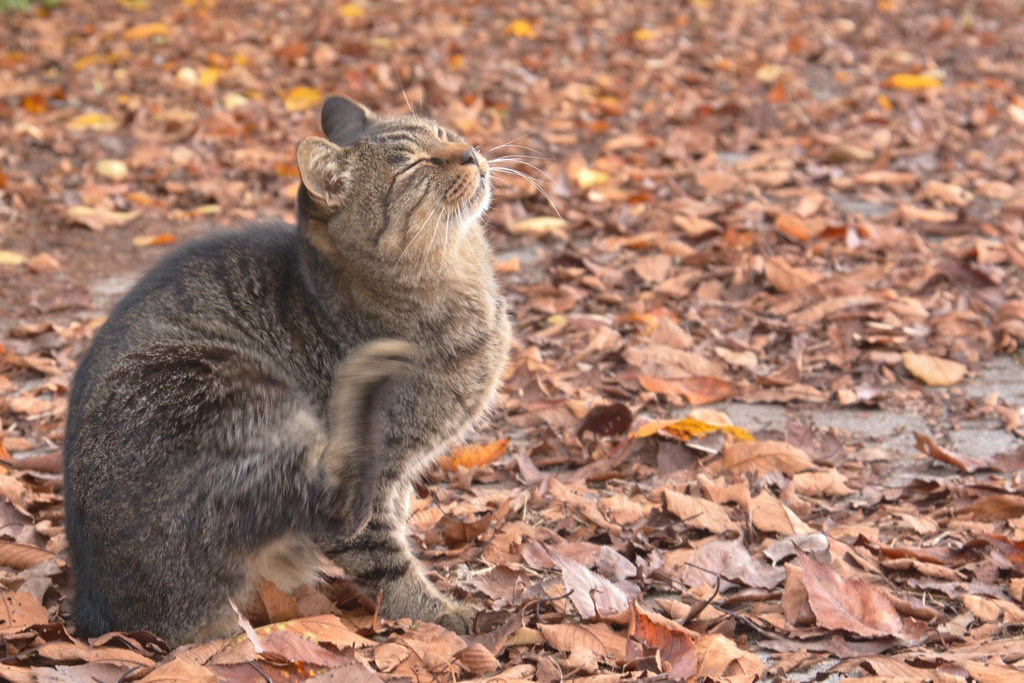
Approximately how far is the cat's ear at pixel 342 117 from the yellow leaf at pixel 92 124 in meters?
4.72

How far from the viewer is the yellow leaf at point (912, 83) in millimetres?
9258

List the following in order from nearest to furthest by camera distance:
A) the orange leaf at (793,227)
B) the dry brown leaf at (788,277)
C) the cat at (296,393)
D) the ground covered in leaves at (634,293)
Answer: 1. the cat at (296,393)
2. the ground covered in leaves at (634,293)
3. the dry brown leaf at (788,277)
4. the orange leaf at (793,227)

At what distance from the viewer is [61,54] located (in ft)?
31.2

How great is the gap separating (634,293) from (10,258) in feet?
12.0

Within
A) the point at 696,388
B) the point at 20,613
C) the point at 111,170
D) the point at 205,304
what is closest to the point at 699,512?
the point at 696,388

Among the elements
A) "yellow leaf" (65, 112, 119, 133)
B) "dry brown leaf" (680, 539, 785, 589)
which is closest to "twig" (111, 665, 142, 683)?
"dry brown leaf" (680, 539, 785, 589)

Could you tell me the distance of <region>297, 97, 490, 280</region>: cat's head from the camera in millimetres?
3547

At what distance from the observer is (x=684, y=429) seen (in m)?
4.29

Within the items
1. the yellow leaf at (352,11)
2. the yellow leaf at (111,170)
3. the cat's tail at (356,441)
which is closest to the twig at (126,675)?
the cat's tail at (356,441)

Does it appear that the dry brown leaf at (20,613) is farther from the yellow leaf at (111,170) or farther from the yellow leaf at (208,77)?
the yellow leaf at (208,77)

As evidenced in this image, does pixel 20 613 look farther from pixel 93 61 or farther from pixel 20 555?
pixel 93 61

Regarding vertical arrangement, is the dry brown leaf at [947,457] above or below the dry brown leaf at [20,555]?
above

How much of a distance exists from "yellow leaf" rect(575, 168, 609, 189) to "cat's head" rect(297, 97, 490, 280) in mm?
3492

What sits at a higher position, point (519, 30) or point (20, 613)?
point (519, 30)
